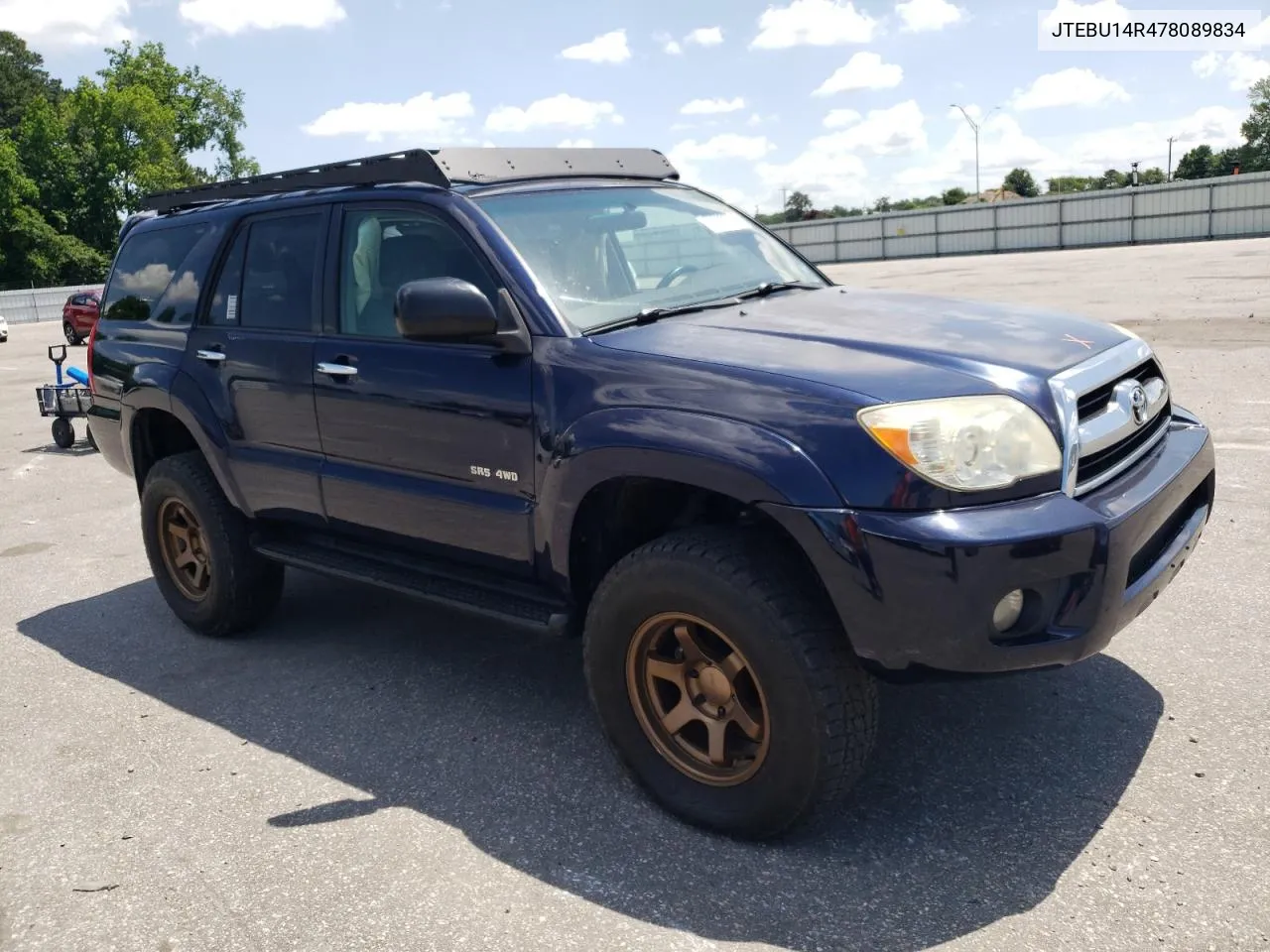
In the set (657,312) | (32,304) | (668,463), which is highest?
(657,312)

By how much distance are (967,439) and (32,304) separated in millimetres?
54519

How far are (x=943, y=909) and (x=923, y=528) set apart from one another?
950 millimetres

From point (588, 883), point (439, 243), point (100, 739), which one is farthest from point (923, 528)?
point (100, 739)

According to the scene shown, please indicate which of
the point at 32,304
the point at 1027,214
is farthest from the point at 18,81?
the point at 1027,214

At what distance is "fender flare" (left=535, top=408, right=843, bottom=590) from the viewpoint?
110 inches

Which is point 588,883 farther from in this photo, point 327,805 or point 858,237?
point 858,237

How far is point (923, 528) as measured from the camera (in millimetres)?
2650

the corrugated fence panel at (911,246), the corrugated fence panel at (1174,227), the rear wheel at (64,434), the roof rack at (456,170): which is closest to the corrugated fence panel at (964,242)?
the corrugated fence panel at (911,246)

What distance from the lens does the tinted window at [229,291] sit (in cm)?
466

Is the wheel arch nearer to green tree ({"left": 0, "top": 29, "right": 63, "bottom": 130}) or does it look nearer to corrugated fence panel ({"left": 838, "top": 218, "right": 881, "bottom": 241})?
corrugated fence panel ({"left": 838, "top": 218, "right": 881, "bottom": 241})

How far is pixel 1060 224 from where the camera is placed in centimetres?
4953

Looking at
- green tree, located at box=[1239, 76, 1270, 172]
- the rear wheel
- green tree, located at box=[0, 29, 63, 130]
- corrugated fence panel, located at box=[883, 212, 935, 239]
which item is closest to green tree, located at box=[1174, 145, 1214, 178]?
green tree, located at box=[1239, 76, 1270, 172]

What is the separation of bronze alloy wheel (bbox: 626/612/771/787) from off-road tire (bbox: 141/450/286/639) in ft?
7.65

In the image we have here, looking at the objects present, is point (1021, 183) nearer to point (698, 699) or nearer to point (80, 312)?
point (80, 312)
